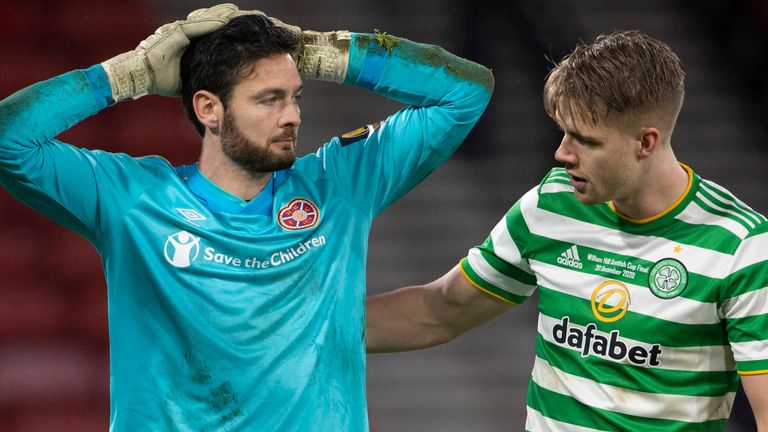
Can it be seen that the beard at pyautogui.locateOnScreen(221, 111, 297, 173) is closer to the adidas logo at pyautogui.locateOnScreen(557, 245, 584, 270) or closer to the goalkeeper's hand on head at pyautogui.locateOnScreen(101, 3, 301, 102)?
the goalkeeper's hand on head at pyautogui.locateOnScreen(101, 3, 301, 102)

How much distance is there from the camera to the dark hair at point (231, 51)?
207 centimetres

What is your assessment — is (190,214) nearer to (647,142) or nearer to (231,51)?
(231,51)

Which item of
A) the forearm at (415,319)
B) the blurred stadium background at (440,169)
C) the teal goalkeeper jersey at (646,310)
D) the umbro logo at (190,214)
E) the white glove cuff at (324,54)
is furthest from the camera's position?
the blurred stadium background at (440,169)

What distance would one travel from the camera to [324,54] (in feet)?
7.09

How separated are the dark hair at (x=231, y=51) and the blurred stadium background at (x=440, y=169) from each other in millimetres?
2323

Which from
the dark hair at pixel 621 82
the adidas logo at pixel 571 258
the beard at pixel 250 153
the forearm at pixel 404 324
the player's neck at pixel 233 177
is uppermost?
the dark hair at pixel 621 82

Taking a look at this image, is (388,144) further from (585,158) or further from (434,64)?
(585,158)

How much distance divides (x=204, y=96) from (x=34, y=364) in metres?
2.48

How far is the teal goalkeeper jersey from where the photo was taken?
6.22 feet

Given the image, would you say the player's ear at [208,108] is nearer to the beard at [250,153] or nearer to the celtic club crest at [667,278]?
the beard at [250,153]

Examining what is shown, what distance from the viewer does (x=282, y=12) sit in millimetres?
5180

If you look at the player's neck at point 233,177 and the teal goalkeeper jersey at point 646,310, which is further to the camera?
the player's neck at point 233,177

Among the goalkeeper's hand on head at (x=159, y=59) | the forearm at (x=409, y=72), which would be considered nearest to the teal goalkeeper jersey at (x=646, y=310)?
the forearm at (x=409, y=72)

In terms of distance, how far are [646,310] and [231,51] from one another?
898mm
